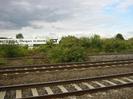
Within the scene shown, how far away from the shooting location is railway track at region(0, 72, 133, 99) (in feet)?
30.1

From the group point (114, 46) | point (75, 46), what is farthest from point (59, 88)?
point (114, 46)

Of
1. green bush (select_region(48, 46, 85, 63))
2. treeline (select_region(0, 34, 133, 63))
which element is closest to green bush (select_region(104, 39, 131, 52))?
treeline (select_region(0, 34, 133, 63))

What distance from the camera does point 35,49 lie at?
28984mm

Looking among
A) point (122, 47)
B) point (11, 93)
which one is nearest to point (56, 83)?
point (11, 93)

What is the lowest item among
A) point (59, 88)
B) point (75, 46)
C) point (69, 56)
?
point (59, 88)

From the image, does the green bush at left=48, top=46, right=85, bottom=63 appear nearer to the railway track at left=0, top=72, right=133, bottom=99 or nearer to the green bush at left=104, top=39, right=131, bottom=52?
the green bush at left=104, top=39, right=131, bottom=52

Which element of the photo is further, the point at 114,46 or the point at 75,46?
the point at 114,46

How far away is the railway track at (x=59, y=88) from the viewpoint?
30.1ft

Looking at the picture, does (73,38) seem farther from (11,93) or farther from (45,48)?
(11,93)

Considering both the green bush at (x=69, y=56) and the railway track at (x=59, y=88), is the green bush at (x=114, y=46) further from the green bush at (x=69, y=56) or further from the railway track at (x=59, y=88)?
the railway track at (x=59, y=88)

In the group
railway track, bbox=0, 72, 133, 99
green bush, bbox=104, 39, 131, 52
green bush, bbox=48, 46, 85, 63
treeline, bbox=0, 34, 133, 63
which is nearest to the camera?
railway track, bbox=0, 72, 133, 99

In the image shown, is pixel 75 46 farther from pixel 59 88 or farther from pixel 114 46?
pixel 59 88

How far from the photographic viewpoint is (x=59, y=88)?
33.6ft

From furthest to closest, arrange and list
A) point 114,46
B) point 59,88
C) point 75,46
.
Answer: point 114,46, point 75,46, point 59,88
